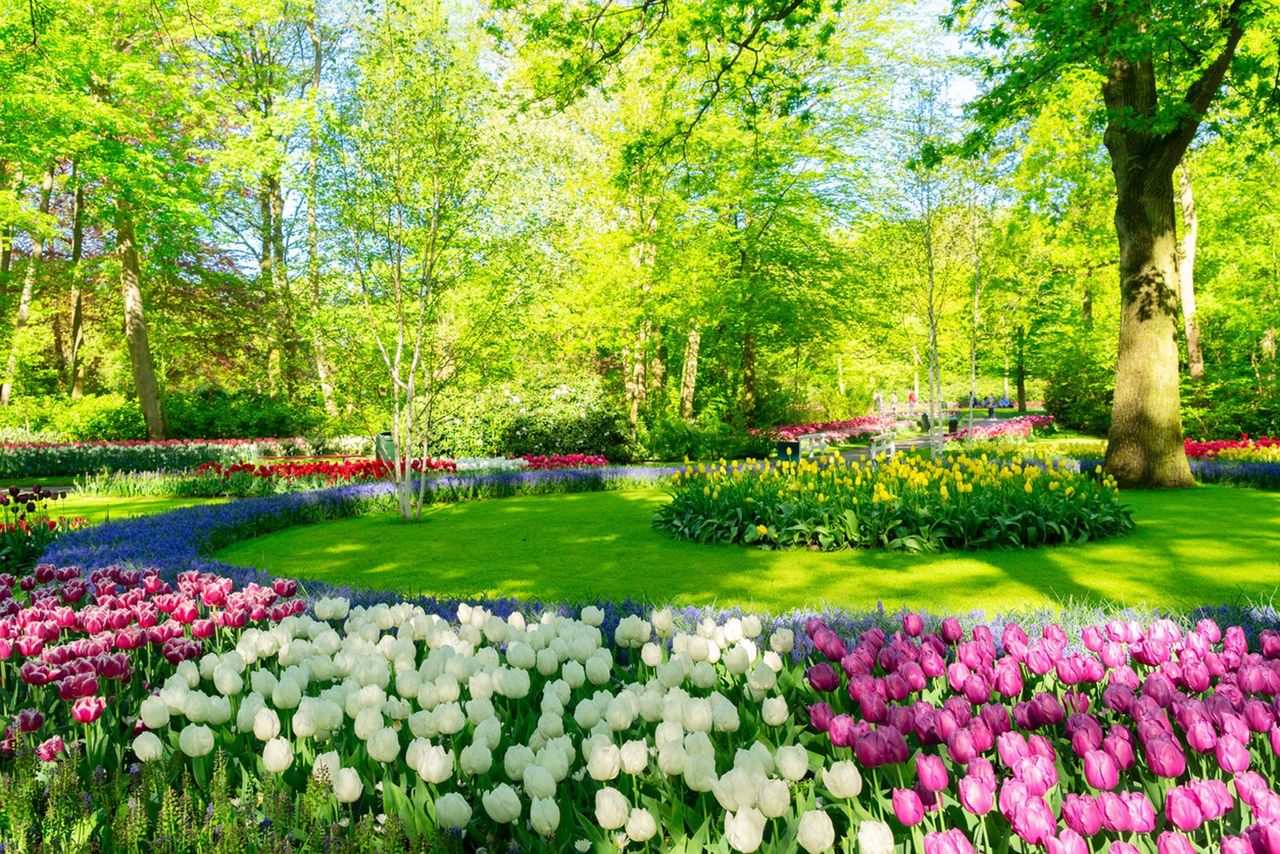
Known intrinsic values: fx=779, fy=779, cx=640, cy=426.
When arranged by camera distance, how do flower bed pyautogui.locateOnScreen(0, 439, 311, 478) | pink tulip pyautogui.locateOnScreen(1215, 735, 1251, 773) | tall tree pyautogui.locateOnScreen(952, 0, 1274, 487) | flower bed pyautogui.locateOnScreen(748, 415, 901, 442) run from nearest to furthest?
pink tulip pyautogui.locateOnScreen(1215, 735, 1251, 773) < tall tree pyautogui.locateOnScreen(952, 0, 1274, 487) < flower bed pyautogui.locateOnScreen(0, 439, 311, 478) < flower bed pyautogui.locateOnScreen(748, 415, 901, 442)

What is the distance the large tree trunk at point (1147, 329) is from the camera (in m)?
11.4

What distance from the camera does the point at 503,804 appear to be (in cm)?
195

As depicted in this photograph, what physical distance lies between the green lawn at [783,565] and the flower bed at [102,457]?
1028cm

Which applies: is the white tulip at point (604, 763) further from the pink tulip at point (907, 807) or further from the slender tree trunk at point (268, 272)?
the slender tree trunk at point (268, 272)

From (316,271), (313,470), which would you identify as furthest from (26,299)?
(313,470)

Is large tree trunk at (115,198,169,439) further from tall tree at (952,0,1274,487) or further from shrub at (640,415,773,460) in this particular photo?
tall tree at (952,0,1274,487)

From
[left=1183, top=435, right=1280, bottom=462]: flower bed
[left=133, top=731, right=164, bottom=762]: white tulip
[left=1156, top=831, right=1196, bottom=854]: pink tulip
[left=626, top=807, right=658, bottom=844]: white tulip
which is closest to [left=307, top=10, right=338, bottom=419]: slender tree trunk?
[left=133, top=731, right=164, bottom=762]: white tulip

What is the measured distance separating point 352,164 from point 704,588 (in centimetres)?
815

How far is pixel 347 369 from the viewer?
12648 mm

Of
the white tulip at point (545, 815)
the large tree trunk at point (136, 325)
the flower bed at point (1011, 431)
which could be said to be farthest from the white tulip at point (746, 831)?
the large tree trunk at point (136, 325)

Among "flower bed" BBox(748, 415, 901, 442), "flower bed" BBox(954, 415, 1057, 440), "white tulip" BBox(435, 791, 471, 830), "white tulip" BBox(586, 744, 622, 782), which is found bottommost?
"flower bed" BBox(954, 415, 1057, 440)

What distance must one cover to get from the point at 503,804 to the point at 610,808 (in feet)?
1.03

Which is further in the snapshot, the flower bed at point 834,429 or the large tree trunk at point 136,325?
the flower bed at point 834,429

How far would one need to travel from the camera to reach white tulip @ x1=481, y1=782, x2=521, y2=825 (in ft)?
6.40
